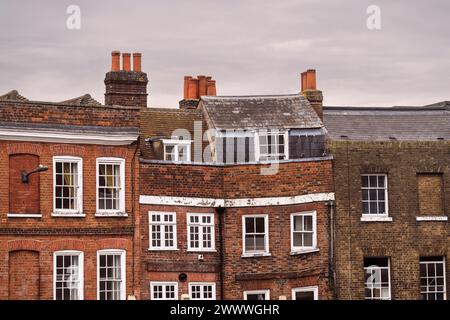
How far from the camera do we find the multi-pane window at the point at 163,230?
50.3m

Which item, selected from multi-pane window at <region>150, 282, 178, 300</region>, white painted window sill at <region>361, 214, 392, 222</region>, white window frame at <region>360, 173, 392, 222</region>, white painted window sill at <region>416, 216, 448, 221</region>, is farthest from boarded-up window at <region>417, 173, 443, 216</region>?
multi-pane window at <region>150, 282, 178, 300</region>

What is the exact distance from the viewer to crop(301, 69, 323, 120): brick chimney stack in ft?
187

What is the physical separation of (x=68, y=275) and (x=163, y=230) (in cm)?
450

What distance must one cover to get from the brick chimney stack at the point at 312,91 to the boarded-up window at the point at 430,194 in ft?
19.4

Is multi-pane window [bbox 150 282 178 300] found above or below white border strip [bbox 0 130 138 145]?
below

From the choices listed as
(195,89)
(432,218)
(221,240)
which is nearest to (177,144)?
(221,240)

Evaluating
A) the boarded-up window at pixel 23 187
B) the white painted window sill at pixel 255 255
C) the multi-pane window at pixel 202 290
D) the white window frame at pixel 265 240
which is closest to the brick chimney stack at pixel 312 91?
the white window frame at pixel 265 240

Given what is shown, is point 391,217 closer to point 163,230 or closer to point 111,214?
point 163,230

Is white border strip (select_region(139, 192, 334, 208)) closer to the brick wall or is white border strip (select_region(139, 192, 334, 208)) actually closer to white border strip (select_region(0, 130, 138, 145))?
the brick wall

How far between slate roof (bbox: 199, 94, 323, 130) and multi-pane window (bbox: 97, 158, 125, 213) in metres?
6.66

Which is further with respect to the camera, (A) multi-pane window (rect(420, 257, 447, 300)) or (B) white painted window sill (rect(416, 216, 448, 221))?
(B) white painted window sill (rect(416, 216, 448, 221))

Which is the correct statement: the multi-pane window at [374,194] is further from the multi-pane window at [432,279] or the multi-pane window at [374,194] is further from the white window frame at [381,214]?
the multi-pane window at [432,279]

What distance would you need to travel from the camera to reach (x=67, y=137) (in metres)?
48.4
